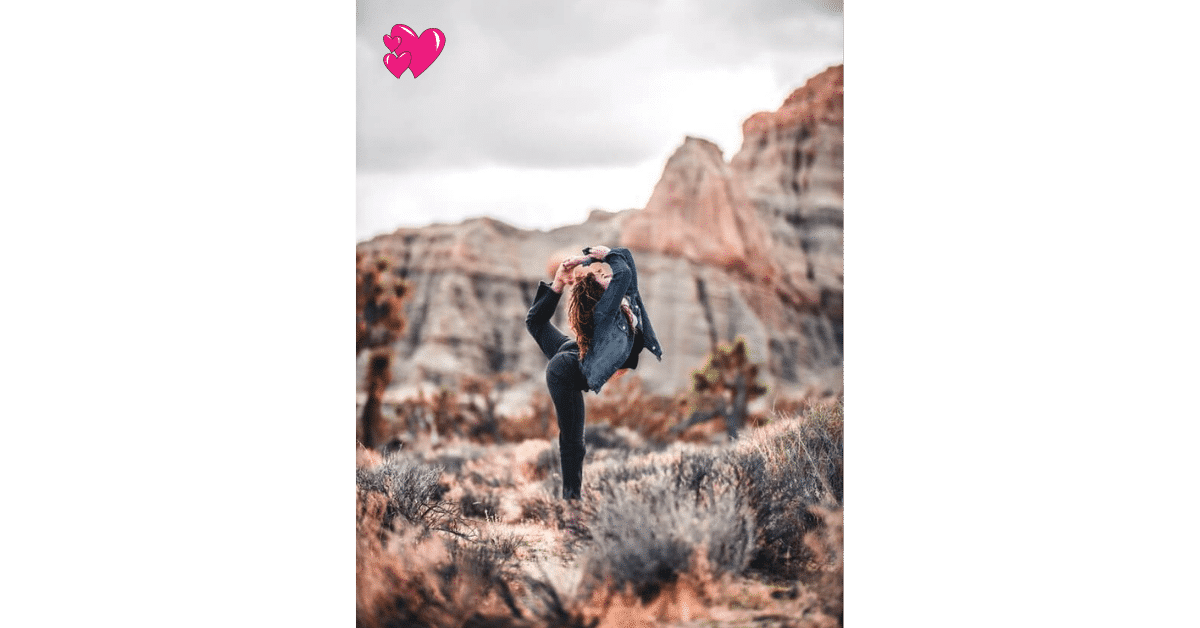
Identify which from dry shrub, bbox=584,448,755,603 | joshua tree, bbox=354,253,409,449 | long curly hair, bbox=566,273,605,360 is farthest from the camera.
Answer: joshua tree, bbox=354,253,409,449

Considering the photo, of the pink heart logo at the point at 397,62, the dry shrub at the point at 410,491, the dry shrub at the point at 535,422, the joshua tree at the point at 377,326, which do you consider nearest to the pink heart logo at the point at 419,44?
the pink heart logo at the point at 397,62

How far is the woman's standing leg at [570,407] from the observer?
864 cm

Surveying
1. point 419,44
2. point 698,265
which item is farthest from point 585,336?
point 419,44

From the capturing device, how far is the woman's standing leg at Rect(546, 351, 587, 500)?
28.3 feet

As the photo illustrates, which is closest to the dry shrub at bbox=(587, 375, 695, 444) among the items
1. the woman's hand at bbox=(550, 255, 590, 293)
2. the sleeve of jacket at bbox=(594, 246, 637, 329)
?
the sleeve of jacket at bbox=(594, 246, 637, 329)

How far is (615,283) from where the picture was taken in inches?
336

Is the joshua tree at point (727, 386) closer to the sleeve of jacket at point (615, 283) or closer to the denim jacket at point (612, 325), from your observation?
the denim jacket at point (612, 325)

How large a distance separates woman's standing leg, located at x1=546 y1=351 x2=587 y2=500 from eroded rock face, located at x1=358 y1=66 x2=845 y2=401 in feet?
0.41

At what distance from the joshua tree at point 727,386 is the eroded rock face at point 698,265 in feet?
0.25

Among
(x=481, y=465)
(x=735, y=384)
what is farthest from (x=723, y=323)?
(x=481, y=465)

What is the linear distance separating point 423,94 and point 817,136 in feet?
9.15

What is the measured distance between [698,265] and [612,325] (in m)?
0.73

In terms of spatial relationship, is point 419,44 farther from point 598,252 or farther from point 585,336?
point 585,336

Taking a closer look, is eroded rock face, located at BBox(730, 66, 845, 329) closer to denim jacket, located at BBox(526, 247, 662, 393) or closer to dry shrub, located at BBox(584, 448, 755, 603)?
denim jacket, located at BBox(526, 247, 662, 393)
